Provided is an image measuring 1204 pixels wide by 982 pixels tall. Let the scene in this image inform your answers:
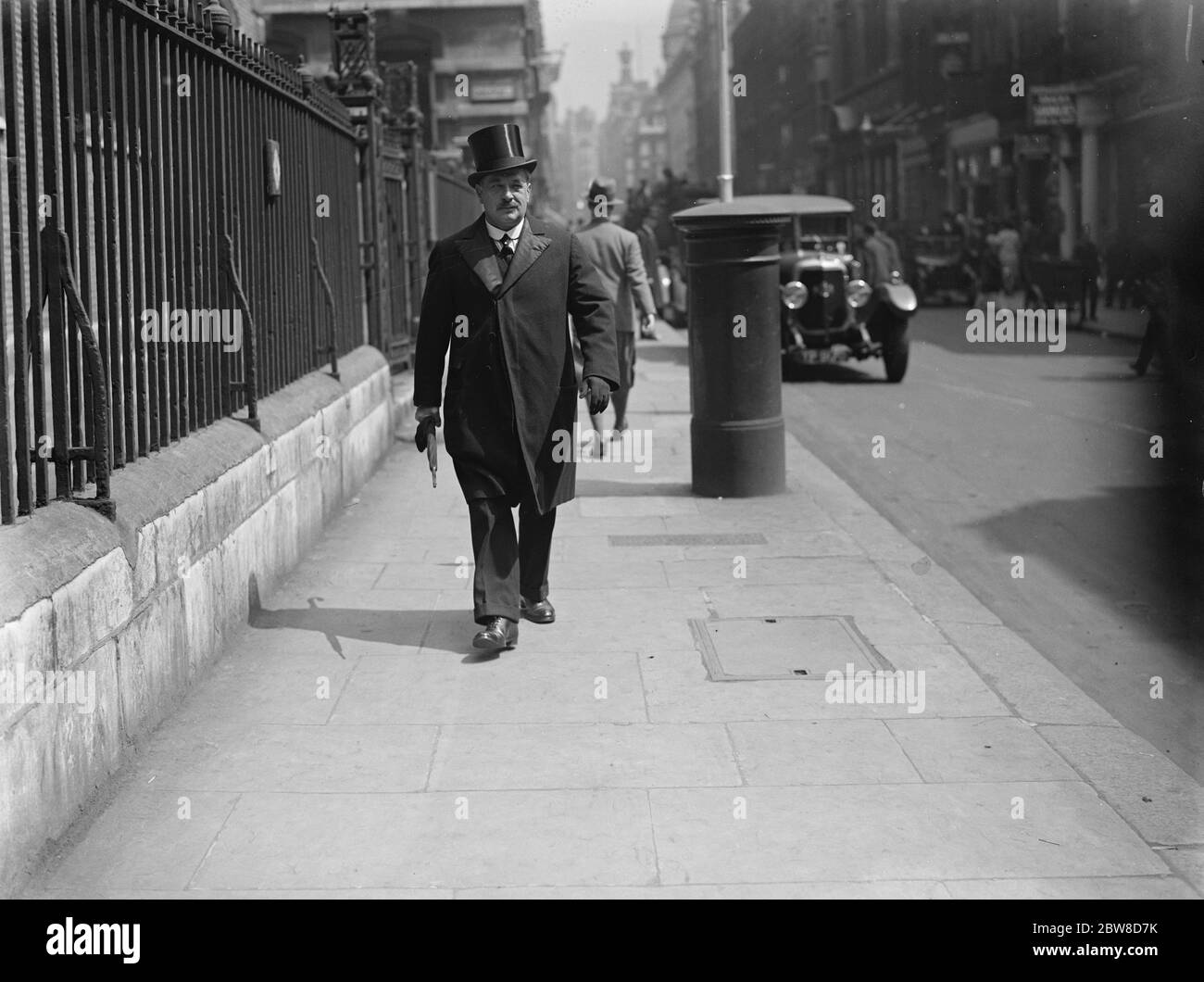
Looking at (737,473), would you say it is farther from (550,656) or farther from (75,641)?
(75,641)

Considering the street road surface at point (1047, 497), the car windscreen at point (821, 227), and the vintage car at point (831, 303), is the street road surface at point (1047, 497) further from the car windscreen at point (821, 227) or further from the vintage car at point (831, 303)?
the car windscreen at point (821, 227)

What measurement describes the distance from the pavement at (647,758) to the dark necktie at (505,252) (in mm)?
1468

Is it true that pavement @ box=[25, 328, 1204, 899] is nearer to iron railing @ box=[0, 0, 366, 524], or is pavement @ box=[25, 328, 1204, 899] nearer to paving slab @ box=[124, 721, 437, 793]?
paving slab @ box=[124, 721, 437, 793]

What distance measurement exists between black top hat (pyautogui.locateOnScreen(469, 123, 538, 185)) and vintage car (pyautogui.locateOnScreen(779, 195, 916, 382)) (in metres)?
11.8

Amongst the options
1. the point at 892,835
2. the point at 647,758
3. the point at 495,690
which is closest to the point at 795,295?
the point at 495,690

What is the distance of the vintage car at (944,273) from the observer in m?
35.8

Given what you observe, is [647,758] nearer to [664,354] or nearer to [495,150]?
[495,150]

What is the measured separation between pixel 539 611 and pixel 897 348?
11951mm

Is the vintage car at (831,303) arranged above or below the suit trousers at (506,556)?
above

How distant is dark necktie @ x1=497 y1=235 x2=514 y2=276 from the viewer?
640 cm

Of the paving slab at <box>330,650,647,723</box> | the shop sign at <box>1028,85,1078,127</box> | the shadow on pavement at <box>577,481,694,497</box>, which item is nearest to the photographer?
the paving slab at <box>330,650,647,723</box>

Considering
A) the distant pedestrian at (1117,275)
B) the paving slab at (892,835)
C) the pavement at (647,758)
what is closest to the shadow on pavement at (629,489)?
the pavement at (647,758)

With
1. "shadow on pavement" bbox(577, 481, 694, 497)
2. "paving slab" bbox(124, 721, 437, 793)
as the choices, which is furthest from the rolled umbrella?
"shadow on pavement" bbox(577, 481, 694, 497)
